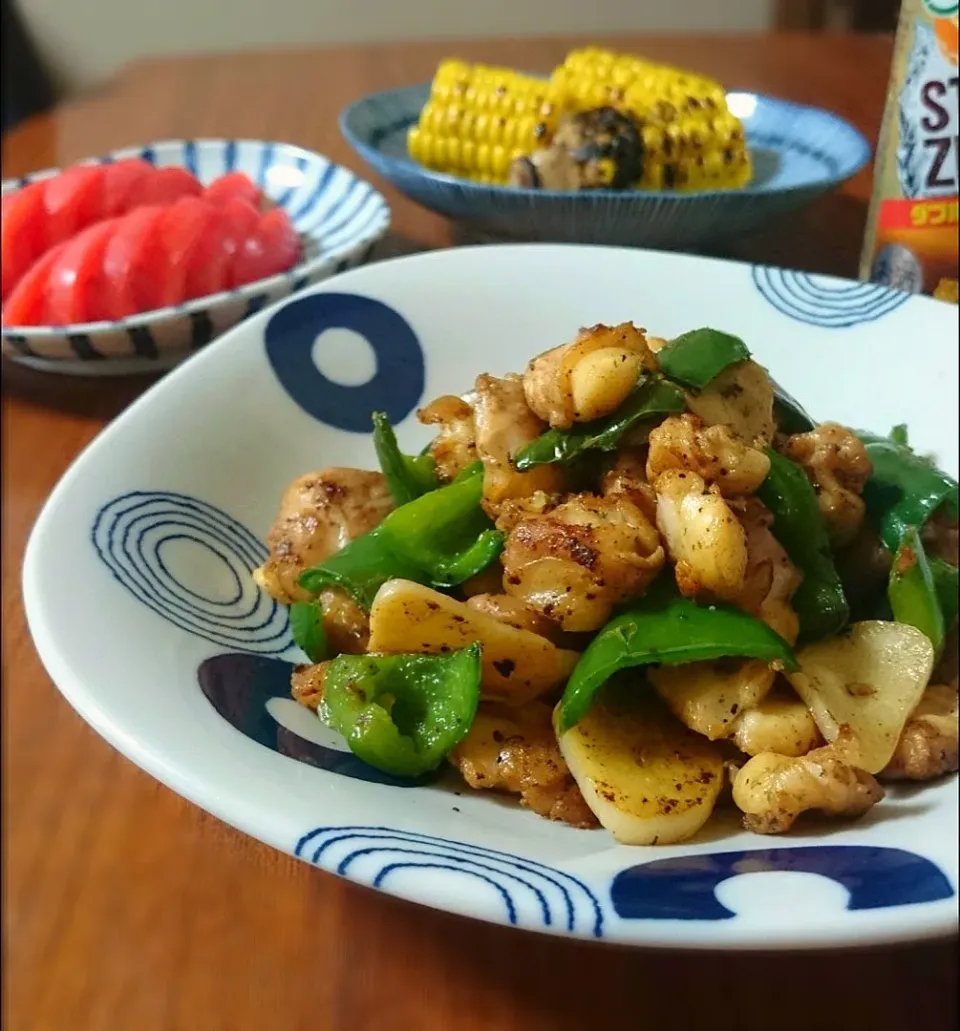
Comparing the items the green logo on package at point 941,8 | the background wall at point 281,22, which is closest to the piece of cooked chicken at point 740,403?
the green logo on package at point 941,8

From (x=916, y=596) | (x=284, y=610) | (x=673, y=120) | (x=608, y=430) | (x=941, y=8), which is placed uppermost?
(x=941, y=8)

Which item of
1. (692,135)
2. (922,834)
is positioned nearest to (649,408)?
(922,834)

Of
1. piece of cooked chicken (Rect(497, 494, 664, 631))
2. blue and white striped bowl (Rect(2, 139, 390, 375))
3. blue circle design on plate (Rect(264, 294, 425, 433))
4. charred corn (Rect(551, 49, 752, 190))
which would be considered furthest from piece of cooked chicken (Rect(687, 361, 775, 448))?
charred corn (Rect(551, 49, 752, 190))

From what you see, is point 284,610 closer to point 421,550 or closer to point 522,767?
point 421,550

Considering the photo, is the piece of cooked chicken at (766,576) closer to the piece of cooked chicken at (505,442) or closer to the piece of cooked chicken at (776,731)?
the piece of cooked chicken at (776,731)

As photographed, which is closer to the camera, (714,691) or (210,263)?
(714,691)

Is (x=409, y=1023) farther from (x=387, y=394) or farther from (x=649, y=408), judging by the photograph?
(x=387, y=394)

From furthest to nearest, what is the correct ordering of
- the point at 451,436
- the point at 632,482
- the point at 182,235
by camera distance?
the point at 182,235, the point at 451,436, the point at 632,482

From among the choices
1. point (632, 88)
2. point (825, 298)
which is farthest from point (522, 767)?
point (632, 88)
